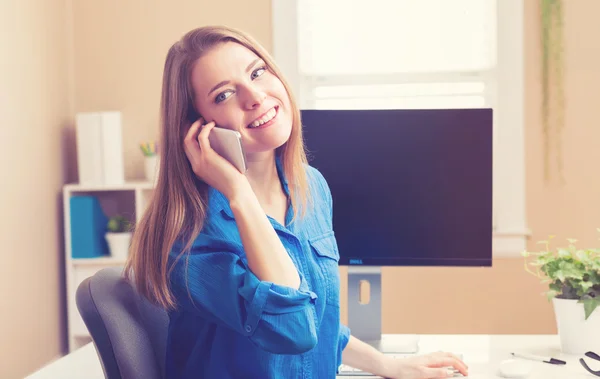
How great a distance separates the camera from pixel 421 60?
3.02 m

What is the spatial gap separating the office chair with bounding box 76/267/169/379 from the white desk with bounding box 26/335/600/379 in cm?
28

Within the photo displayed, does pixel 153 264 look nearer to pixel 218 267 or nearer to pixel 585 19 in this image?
pixel 218 267

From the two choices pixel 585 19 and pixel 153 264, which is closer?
pixel 153 264

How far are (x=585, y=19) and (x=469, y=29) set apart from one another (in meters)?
0.48

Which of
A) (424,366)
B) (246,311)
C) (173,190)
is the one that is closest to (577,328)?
(424,366)

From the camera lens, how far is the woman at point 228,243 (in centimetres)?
102

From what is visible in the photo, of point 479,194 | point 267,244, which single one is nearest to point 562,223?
point 479,194

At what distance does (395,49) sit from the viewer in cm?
303

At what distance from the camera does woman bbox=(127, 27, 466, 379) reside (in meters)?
1.02

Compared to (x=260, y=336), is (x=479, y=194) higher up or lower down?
higher up

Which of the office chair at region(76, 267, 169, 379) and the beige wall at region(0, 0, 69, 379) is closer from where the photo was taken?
the office chair at region(76, 267, 169, 379)

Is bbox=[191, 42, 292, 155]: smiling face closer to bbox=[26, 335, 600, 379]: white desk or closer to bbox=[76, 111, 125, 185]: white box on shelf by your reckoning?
bbox=[26, 335, 600, 379]: white desk

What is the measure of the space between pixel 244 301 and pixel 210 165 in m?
0.23

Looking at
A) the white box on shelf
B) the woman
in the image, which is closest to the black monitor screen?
the woman
